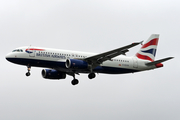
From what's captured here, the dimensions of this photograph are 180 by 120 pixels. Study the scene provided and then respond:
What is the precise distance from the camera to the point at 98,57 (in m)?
50.8

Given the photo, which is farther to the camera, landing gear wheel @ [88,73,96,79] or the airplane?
landing gear wheel @ [88,73,96,79]

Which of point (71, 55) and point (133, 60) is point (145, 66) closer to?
point (133, 60)

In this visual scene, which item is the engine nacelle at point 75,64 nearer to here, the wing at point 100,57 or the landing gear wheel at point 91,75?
the wing at point 100,57

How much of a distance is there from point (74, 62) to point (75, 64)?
32 cm

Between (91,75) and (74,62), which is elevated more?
(74,62)

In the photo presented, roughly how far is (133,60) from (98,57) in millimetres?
8066

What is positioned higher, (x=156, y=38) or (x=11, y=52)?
(x=156, y=38)

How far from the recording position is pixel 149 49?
6028cm

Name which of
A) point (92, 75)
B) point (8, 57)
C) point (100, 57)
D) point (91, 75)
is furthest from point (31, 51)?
point (100, 57)

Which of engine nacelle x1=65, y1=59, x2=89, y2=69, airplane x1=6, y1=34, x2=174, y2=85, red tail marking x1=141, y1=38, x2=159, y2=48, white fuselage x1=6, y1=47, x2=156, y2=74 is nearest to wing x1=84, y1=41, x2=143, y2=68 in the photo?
airplane x1=6, y1=34, x2=174, y2=85

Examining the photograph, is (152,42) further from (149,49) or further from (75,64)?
(75,64)

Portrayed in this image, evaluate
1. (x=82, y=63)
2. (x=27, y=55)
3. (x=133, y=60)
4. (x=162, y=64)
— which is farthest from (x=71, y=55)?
(x=162, y=64)

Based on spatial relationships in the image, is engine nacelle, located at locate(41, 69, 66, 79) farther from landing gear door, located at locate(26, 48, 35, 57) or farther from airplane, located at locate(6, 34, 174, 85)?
landing gear door, located at locate(26, 48, 35, 57)

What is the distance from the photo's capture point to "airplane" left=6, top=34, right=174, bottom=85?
50312 millimetres
